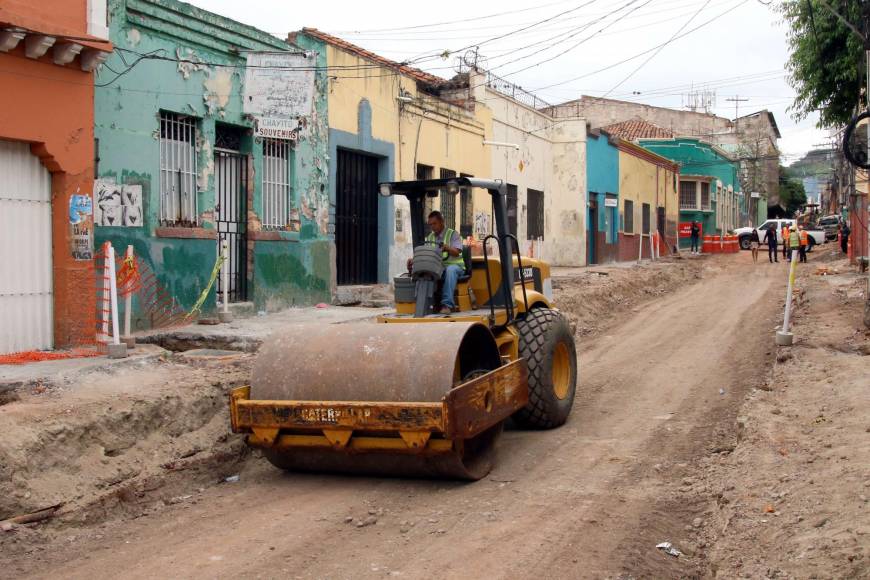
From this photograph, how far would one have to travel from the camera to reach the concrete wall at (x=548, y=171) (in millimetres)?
28531

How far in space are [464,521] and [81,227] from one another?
7.36 meters

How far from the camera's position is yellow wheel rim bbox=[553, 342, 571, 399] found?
377 inches

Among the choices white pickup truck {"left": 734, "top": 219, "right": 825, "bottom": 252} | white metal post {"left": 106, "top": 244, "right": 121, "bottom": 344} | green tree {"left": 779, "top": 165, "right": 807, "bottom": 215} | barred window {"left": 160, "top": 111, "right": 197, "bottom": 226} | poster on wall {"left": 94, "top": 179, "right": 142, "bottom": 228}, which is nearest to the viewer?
white metal post {"left": 106, "top": 244, "right": 121, "bottom": 344}

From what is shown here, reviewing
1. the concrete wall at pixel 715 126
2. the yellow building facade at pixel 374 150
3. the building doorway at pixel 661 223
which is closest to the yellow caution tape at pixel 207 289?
the yellow building facade at pixel 374 150

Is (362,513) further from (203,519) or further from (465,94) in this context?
(465,94)

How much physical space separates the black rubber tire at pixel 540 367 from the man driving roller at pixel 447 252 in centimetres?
89

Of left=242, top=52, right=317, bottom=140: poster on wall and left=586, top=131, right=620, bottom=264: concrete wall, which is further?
left=586, top=131, right=620, bottom=264: concrete wall

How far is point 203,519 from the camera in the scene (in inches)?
262

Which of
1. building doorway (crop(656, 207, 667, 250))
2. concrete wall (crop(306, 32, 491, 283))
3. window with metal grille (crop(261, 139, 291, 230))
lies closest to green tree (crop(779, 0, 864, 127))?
concrete wall (crop(306, 32, 491, 283))

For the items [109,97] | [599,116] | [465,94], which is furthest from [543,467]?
[599,116]

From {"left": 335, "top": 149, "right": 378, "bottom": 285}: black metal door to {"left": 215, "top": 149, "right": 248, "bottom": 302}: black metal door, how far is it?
10.2 feet

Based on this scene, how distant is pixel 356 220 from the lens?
63.8ft

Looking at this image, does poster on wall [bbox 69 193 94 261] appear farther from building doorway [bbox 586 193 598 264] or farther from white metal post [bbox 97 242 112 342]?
building doorway [bbox 586 193 598 264]

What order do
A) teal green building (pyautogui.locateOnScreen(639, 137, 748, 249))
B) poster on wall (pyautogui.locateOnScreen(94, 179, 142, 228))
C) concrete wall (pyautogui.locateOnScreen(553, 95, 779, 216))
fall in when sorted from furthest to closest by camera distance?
concrete wall (pyautogui.locateOnScreen(553, 95, 779, 216))
teal green building (pyautogui.locateOnScreen(639, 137, 748, 249))
poster on wall (pyautogui.locateOnScreen(94, 179, 142, 228))
